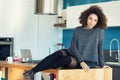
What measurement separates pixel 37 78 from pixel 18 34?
3.30 feet

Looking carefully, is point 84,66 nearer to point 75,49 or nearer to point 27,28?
point 75,49

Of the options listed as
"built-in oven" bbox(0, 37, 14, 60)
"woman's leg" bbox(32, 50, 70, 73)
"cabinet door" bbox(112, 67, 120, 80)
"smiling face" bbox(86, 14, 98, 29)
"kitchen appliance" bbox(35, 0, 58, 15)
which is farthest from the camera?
"built-in oven" bbox(0, 37, 14, 60)

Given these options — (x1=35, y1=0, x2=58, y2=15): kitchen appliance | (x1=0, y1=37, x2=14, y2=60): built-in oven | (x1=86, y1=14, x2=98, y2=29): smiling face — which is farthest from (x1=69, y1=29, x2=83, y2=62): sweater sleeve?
(x1=0, y1=37, x2=14, y2=60): built-in oven

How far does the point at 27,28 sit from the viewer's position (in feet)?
20.9

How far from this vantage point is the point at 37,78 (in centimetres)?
634

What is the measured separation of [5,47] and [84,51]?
338 cm

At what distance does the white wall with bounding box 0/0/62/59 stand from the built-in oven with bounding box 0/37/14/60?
9 centimetres

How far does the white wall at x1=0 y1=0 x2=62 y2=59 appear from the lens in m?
6.05

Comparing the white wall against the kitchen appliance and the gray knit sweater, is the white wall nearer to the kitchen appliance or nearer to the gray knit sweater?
the kitchen appliance

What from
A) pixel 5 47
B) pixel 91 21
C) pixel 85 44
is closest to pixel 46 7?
pixel 5 47

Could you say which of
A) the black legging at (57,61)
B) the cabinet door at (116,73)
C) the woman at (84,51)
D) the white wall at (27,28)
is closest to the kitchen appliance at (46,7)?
the white wall at (27,28)

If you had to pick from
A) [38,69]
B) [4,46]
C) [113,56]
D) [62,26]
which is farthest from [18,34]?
[38,69]

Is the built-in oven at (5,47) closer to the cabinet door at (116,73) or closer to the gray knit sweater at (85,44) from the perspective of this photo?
the cabinet door at (116,73)

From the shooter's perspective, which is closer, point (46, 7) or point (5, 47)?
point (46, 7)
